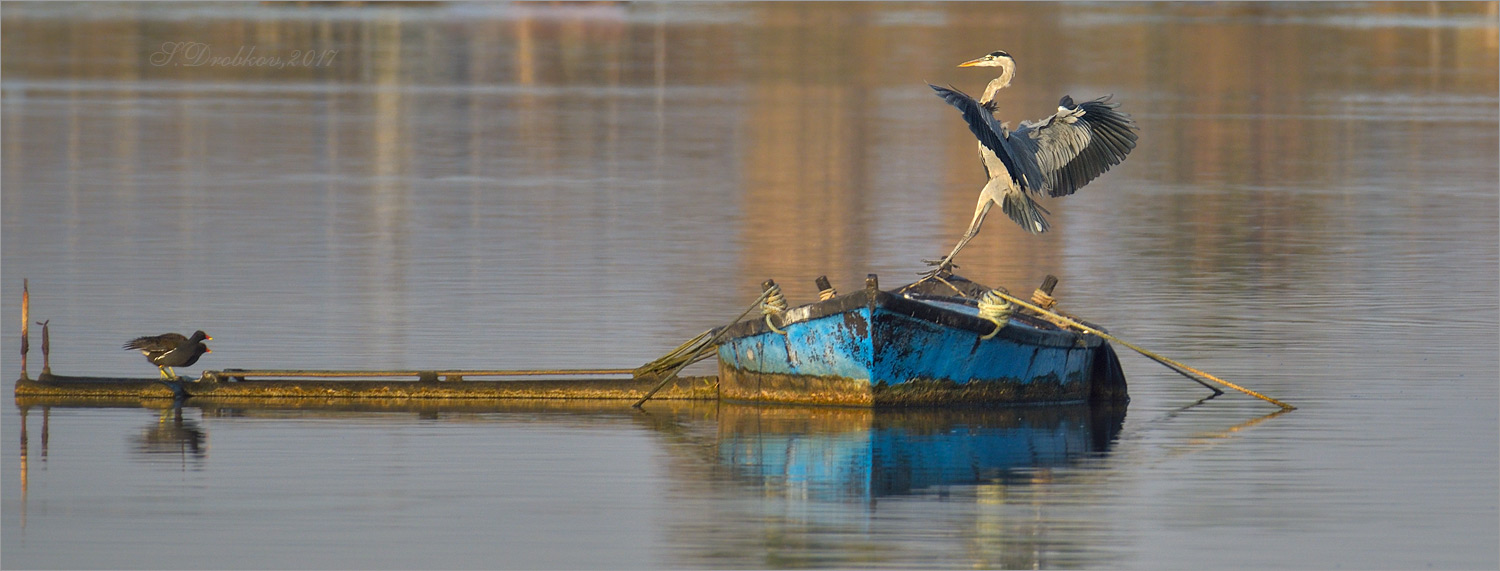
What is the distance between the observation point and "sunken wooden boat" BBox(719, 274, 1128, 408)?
16078 millimetres

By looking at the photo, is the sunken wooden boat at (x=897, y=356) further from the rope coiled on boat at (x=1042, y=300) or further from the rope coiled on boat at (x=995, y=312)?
the rope coiled on boat at (x=1042, y=300)

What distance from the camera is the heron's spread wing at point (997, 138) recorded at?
16531 mm

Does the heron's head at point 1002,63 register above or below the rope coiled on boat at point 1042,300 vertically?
above

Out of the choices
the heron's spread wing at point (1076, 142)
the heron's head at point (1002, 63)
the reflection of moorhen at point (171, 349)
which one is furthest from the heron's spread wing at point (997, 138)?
the reflection of moorhen at point (171, 349)

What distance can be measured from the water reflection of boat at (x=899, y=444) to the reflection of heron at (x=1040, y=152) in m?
1.62

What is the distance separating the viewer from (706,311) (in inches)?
882

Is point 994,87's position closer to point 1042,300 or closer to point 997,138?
point 997,138

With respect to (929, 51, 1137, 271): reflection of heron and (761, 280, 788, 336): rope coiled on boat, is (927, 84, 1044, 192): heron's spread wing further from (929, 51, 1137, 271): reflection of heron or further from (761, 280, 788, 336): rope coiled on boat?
(761, 280, 788, 336): rope coiled on boat

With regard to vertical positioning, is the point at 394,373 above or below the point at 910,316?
below

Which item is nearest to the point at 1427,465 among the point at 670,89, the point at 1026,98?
the point at 1026,98

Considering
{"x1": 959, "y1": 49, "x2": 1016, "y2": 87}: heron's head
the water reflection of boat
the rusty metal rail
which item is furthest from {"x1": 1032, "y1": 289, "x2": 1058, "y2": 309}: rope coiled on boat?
the rusty metal rail

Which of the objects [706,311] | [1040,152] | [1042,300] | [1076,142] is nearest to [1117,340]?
[1042,300]

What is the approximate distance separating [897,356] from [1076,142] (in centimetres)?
319

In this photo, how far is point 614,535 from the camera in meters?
12.9
